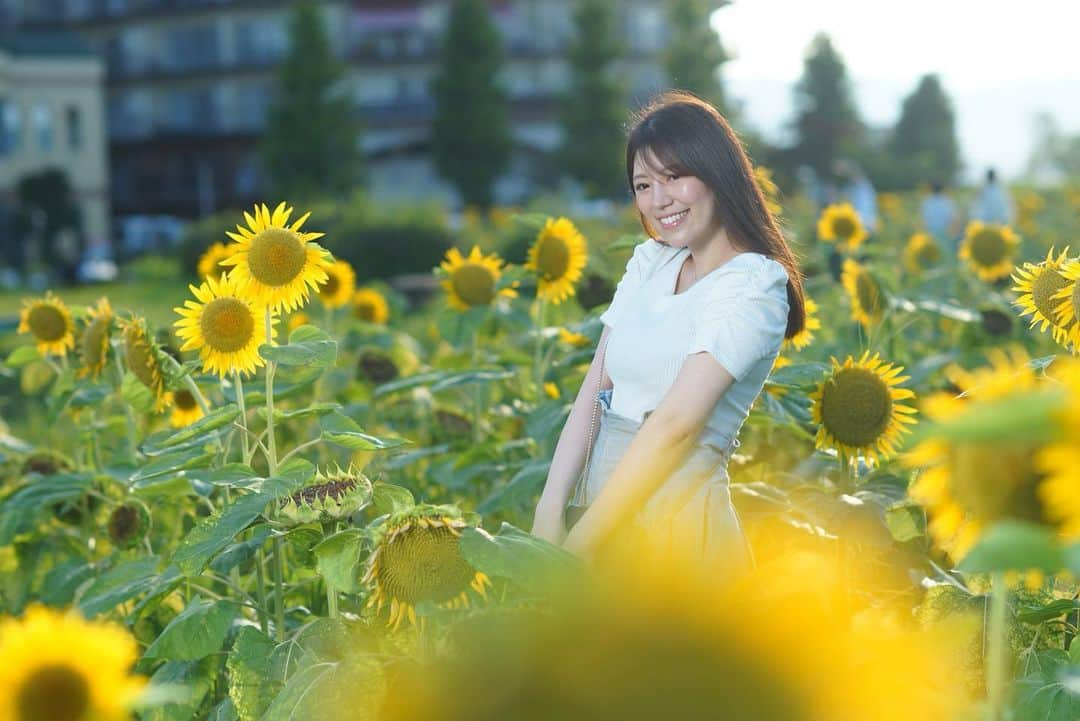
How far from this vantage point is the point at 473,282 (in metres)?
3.78

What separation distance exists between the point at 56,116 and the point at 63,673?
42.9 meters

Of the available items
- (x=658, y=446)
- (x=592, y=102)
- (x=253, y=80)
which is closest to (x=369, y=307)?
(x=658, y=446)

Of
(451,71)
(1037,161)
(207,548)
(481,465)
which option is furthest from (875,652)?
(1037,161)

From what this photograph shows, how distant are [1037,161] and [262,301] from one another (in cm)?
7219

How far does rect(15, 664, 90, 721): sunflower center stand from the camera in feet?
2.24

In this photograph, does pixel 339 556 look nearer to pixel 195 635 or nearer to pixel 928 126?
pixel 195 635

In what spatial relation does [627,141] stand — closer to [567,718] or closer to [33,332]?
[33,332]

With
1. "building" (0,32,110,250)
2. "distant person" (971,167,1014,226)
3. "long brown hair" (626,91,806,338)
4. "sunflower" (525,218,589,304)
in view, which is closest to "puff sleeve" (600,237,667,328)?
"long brown hair" (626,91,806,338)

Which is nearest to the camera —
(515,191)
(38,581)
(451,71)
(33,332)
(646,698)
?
(646,698)

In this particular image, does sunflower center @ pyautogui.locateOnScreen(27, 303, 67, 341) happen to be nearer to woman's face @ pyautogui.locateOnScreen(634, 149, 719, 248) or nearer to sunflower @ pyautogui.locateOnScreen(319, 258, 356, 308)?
sunflower @ pyautogui.locateOnScreen(319, 258, 356, 308)

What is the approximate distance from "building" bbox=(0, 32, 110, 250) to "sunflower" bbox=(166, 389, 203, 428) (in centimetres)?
3856

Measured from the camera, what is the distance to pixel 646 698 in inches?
19.6

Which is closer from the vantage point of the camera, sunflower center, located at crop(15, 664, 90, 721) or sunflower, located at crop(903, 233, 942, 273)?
sunflower center, located at crop(15, 664, 90, 721)

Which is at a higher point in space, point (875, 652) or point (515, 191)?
point (875, 652)
